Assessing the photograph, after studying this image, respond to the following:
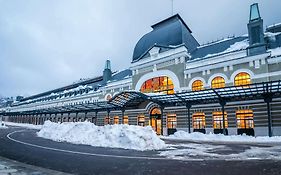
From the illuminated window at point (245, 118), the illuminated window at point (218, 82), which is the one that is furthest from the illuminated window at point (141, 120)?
the illuminated window at point (245, 118)

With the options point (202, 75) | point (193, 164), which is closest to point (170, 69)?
point (202, 75)

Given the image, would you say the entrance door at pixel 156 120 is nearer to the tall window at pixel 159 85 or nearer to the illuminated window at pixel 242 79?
the tall window at pixel 159 85

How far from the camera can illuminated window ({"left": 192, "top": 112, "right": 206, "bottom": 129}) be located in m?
26.5

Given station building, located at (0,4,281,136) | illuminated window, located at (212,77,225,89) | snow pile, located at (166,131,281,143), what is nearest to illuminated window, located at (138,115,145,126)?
station building, located at (0,4,281,136)

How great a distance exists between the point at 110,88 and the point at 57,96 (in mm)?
30218

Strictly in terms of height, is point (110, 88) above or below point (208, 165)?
above

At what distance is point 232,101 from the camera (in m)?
24.6

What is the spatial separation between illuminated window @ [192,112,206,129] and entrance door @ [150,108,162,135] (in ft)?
17.1

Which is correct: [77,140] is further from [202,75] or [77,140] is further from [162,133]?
[202,75]

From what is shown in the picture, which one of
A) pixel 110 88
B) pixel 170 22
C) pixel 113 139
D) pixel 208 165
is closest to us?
pixel 208 165

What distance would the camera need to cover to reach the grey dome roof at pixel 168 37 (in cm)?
3225

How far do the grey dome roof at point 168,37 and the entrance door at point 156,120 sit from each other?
364 inches

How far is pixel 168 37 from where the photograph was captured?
33438 mm

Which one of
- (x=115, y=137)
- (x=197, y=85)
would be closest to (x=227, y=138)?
(x=197, y=85)
